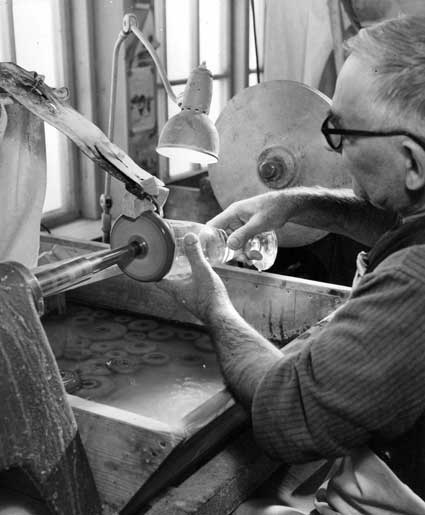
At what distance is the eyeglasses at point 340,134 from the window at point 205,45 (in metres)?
2.55

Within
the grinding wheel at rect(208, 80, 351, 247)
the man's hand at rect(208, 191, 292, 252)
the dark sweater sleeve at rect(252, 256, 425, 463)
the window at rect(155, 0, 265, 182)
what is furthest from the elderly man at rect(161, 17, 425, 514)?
the window at rect(155, 0, 265, 182)

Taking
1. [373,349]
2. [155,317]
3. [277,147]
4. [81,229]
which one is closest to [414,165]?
Result: [373,349]

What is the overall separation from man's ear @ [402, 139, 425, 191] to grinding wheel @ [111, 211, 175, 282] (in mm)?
426

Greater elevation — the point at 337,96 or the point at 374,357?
the point at 337,96

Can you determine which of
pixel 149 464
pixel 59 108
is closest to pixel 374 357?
pixel 149 464

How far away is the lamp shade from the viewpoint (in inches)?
74.8

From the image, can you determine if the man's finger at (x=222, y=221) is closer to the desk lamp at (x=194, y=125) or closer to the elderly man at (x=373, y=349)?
A: the desk lamp at (x=194, y=125)

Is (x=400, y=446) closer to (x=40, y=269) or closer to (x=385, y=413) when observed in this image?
(x=385, y=413)

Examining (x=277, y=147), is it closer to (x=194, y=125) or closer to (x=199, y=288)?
(x=194, y=125)

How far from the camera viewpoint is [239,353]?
130 cm

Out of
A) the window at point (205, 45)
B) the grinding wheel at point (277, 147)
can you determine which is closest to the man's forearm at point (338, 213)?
the grinding wheel at point (277, 147)

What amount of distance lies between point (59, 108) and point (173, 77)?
3.06 metres

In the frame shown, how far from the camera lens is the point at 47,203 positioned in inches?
128

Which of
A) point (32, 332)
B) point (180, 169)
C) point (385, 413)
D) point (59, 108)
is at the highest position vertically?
point (59, 108)
